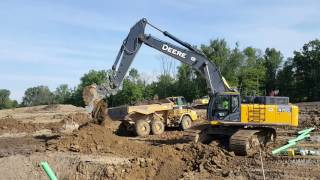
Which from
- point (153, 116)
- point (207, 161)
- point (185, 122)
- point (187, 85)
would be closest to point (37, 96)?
point (187, 85)

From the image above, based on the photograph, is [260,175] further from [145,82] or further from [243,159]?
[145,82]

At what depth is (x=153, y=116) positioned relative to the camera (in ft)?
73.7

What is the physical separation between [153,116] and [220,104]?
6.49 meters

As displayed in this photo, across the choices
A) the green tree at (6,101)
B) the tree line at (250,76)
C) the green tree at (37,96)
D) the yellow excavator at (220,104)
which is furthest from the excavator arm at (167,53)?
the green tree at (37,96)

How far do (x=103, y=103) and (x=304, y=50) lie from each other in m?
56.2

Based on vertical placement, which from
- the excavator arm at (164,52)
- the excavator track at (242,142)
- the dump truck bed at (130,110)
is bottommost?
the excavator track at (242,142)

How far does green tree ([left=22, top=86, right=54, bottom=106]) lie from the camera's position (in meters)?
122

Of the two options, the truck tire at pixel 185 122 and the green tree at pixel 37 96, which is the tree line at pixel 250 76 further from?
the green tree at pixel 37 96

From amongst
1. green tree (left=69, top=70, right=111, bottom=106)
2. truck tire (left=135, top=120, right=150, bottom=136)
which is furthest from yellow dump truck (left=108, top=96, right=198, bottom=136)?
green tree (left=69, top=70, right=111, bottom=106)

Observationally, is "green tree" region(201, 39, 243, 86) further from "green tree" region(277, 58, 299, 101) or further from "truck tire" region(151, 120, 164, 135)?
"truck tire" region(151, 120, 164, 135)

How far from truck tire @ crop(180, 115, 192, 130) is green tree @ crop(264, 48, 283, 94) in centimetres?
4990

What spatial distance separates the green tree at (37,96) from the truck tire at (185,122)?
98423 mm

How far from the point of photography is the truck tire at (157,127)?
72.8 feet

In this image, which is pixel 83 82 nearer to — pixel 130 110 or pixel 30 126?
pixel 30 126
